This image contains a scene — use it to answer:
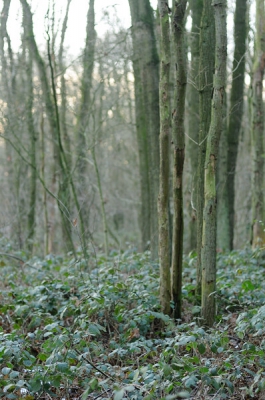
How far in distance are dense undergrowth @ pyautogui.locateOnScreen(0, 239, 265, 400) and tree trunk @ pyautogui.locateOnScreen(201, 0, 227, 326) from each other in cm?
38

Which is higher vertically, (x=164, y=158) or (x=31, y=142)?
(x=31, y=142)

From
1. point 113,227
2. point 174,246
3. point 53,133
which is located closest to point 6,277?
point 174,246

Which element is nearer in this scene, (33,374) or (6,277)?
(33,374)

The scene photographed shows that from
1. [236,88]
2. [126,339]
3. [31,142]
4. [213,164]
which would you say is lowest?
→ [126,339]

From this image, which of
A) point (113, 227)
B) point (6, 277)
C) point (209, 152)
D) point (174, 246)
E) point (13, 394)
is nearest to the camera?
point (13, 394)

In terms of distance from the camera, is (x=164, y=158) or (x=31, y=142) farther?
(x=31, y=142)

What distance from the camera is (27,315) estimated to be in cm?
669

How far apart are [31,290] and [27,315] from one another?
572mm

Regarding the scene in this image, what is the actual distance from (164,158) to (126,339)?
219 cm

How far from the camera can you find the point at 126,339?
5848mm

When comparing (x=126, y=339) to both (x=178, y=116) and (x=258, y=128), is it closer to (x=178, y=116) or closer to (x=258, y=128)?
(x=178, y=116)

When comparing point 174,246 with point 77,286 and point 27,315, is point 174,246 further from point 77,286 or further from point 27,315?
point 27,315

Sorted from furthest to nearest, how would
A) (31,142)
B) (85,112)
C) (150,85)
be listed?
Result: (31,142) < (85,112) < (150,85)

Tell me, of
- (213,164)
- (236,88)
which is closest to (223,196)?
(236,88)
